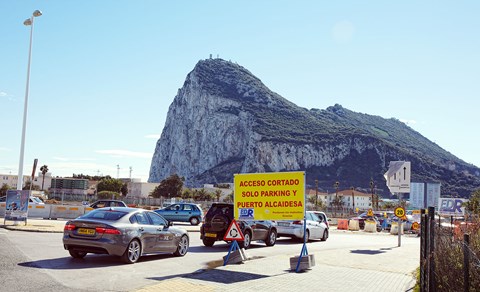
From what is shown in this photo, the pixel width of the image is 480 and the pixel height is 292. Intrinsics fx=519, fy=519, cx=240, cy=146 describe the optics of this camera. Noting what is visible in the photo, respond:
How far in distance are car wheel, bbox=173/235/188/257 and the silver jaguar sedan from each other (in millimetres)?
719

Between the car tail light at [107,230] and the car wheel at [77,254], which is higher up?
the car tail light at [107,230]

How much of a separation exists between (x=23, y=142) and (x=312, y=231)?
15087 mm

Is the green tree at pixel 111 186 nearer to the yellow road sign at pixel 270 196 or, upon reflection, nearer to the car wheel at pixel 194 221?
the car wheel at pixel 194 221

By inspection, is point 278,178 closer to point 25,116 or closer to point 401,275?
point 401,275

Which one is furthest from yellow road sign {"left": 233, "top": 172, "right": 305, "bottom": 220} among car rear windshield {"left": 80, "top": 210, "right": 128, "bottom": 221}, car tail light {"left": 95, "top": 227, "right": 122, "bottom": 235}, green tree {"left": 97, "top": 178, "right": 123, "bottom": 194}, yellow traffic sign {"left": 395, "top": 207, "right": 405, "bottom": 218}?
green tree {"left": 97, "top": 178, "right": 123, "bottom": 194}

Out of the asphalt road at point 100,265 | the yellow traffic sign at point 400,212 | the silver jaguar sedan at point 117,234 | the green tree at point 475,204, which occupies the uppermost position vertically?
the green tree at point 475,204

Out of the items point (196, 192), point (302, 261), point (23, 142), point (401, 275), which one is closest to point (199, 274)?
point (302, 261)

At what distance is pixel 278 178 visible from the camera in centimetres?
1393

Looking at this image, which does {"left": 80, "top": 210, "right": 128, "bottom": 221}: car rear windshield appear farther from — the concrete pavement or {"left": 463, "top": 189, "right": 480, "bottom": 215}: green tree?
{"left": 463, "top": 189, "right": 480, "bottom": 215}: green tree

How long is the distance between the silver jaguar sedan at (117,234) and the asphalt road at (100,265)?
35cm

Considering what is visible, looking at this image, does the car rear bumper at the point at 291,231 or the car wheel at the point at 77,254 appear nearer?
the car wheel at the point at 77,254

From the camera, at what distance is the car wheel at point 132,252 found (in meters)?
13.3

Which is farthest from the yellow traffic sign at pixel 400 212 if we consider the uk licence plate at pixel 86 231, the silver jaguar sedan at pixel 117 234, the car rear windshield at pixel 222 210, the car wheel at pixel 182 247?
the uk licence plate at pixel 86 231

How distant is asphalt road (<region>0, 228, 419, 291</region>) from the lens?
10000mm
